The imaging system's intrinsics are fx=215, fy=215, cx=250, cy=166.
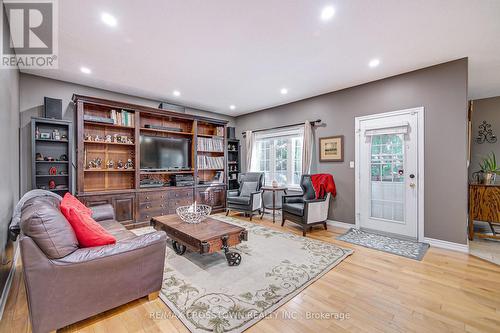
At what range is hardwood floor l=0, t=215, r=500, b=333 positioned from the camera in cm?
162

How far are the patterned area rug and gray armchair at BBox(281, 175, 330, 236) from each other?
49 centimetres

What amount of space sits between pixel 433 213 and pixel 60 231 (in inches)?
176

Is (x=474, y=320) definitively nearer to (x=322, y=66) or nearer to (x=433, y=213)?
(x=433, y=213)

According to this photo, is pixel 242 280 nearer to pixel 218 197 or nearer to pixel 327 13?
pixel 327 13

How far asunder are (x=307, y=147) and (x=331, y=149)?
50cm

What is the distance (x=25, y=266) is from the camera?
1.38 metres

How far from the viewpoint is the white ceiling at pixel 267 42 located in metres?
2.08

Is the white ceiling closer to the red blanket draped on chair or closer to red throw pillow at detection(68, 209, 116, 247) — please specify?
the red blanket draped on chair

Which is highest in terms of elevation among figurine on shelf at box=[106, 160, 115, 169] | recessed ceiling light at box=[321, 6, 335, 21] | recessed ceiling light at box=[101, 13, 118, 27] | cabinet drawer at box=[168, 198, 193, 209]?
recessed ceiling light at box=[321, 6, 335, 21]

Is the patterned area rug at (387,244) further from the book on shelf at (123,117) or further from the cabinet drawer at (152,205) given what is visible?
the book on shelf at (123,117)

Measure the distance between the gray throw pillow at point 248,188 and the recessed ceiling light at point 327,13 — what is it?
3.58 metres

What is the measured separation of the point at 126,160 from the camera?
14.5ft

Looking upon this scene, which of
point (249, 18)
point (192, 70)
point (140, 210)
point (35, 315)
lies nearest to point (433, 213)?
point (249, 18)

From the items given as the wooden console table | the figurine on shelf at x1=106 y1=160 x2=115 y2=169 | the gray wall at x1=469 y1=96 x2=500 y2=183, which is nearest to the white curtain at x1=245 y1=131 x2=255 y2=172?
the figurine on shelf at x1=106 y1=160 x2=115 y2=169
